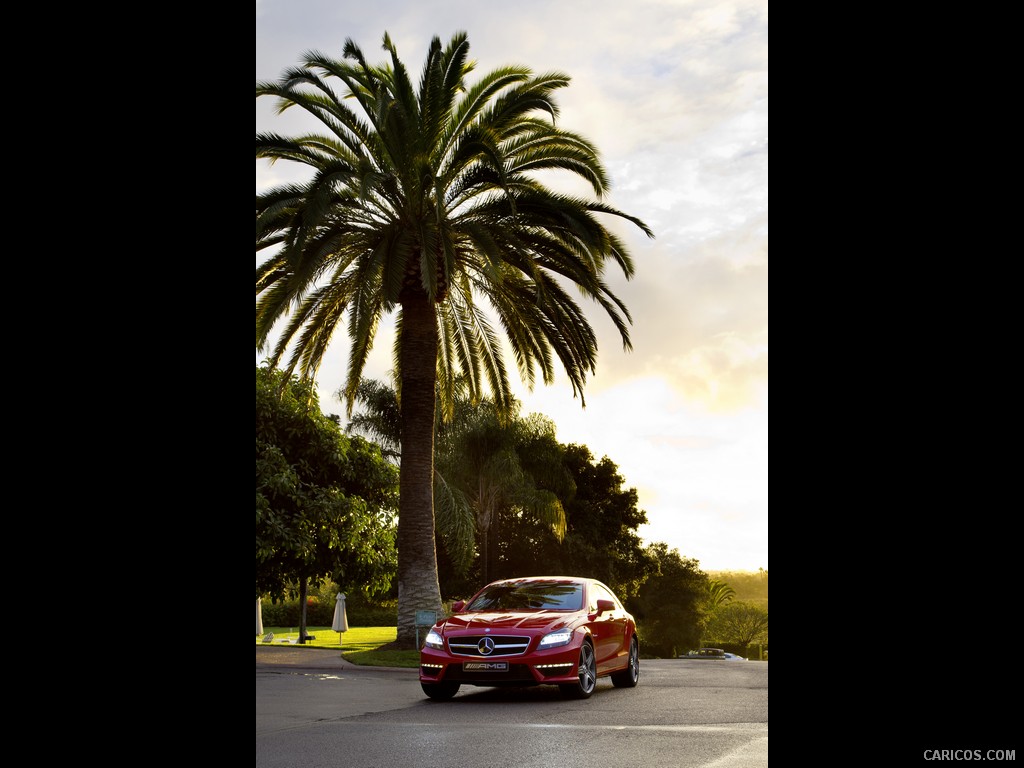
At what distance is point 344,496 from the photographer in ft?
88.7

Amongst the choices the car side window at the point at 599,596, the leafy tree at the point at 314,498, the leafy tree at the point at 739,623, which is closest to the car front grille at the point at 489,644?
the car side window at the point at 599,596

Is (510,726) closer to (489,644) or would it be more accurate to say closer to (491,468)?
(489,644)

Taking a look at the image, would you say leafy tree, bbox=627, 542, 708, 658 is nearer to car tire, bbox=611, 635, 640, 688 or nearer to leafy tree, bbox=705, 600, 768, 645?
leafy tree, bbox=705, 600, 768, 645

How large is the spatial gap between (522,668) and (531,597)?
4.86 feet

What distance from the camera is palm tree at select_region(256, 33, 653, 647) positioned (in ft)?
60.5

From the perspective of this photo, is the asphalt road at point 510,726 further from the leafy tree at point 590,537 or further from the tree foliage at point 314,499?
the leafy tree at point 590,537

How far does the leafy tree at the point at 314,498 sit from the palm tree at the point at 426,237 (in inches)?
169

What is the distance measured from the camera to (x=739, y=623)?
275ft

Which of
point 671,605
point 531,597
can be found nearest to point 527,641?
point 531,597

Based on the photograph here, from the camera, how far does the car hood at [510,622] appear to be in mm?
12117

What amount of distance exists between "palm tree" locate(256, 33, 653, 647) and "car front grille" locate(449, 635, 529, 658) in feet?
23.3
